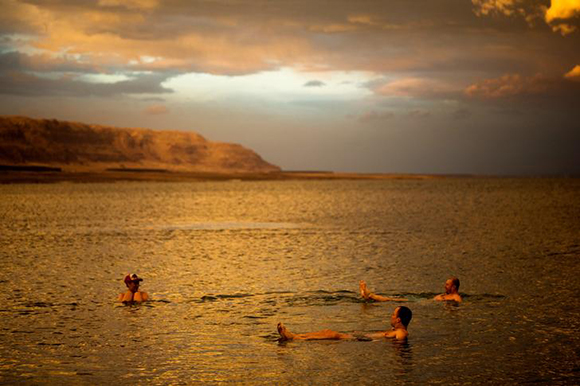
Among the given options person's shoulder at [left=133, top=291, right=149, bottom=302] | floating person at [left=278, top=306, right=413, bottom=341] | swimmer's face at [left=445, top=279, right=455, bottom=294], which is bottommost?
Result: person's shoulder at [left=133, top=291, right=149, bottom=302]

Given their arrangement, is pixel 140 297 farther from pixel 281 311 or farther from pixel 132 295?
pixel 281 311

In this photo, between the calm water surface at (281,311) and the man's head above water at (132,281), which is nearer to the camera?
the calm water surface at (281,311)

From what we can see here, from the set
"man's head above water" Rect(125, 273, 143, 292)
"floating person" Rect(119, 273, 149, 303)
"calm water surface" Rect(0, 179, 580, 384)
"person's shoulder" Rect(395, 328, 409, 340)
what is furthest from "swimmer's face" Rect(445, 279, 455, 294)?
"floating person" Rect(119, 273, 149, 303)

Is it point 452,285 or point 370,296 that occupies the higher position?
point 452,285

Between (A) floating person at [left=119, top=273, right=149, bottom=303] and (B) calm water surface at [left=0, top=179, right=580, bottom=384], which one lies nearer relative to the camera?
(B) calm water surface at [left=0, top=179, right=580, bottom=384]

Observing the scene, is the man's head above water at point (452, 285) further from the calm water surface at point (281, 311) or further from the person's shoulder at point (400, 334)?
the person's shoulder at point (400, 334)

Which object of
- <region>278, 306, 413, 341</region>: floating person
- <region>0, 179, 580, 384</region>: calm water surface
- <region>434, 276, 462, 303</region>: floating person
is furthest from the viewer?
<region>434, 276, 462, 303</region>: floating person

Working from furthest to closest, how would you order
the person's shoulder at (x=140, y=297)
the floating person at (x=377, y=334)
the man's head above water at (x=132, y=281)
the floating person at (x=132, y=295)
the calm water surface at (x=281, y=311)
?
the person's shoulder at (x=140, y=297) → the floating person at (x=132, y=295) → the man's head above water at (x=132, y=281) → the floating person at (x=377, y=334) → the calm water surface at (x=281, y=311)

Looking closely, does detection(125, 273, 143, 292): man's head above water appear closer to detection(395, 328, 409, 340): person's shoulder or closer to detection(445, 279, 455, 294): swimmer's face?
detection(395, 328, 409, 340): person's shoulder

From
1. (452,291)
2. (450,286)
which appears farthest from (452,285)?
(452,291)

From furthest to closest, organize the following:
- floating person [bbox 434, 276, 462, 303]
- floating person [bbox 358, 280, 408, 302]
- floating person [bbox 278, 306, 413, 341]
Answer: floating person [bbox 434, 276, 462, 303] → floating person [bbox 358, 280, 408, 302] → floating person [bbox 278, 306, 413, 341]

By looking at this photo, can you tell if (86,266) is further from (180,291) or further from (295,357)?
(295,357)

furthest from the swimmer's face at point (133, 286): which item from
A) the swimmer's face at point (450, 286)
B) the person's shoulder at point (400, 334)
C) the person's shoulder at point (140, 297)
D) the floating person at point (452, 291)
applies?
the swimmer's face at point (450, 286)

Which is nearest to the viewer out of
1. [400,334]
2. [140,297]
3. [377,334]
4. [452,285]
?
[400,334]
